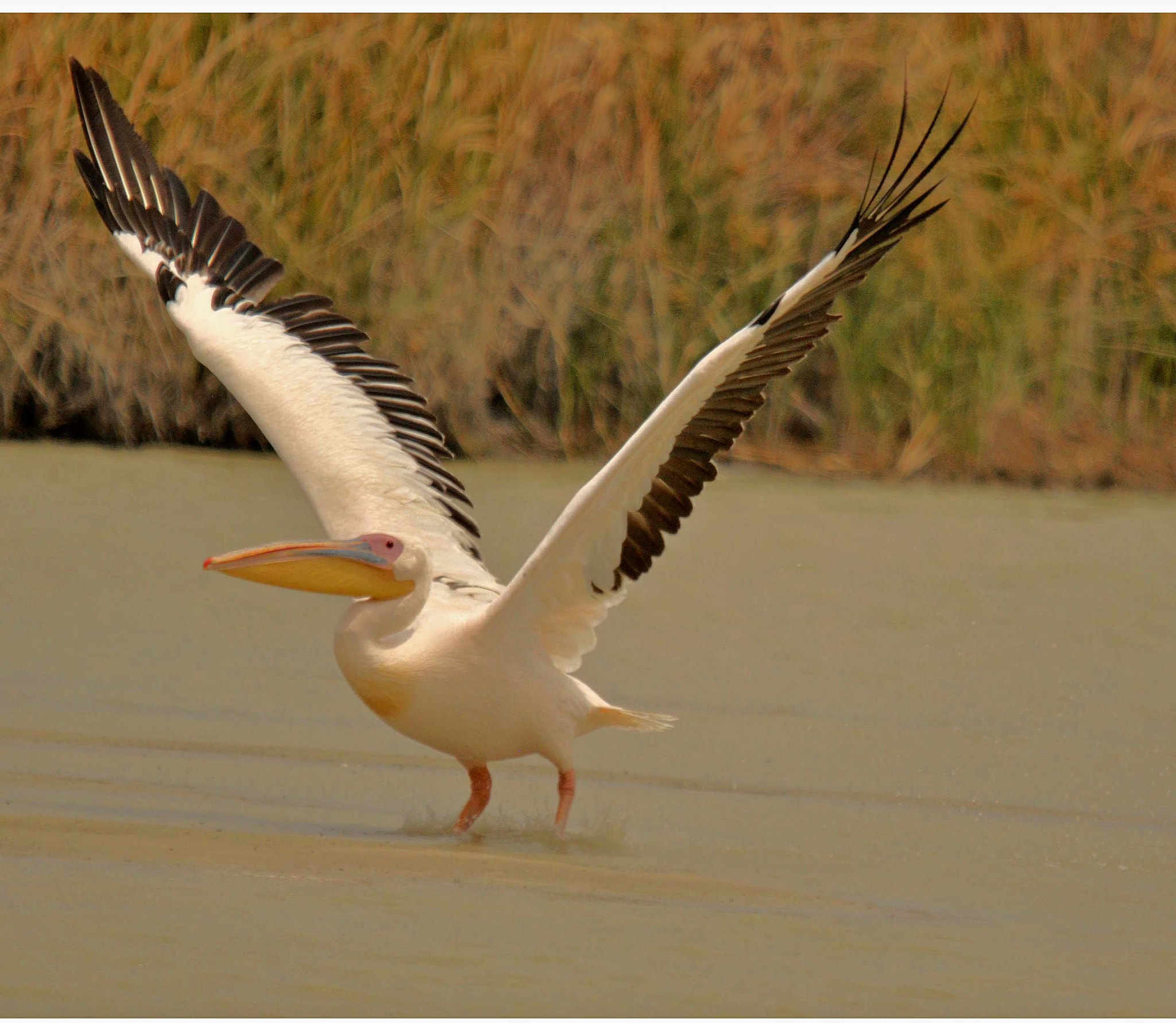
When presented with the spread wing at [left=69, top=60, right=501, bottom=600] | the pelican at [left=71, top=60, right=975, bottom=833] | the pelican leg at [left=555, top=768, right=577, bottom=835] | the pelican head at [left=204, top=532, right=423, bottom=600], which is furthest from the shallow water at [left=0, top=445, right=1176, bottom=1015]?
the spread wing at [left=69, top=60, right=501, bottom=600]

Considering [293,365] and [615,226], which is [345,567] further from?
[615,226]

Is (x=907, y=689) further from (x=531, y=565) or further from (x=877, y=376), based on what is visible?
(x=877, y=376)

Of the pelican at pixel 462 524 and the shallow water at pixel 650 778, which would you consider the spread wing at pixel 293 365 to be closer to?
the pelican at pixel 462 524

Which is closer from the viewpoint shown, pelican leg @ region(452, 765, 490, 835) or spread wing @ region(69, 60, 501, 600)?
pelican leg @ region(452, 765, 490, 835)

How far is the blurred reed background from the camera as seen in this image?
402 inches

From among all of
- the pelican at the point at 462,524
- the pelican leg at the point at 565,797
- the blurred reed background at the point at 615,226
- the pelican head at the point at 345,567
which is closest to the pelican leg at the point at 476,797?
the pelican at the point at 462,524

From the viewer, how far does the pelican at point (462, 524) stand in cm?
550

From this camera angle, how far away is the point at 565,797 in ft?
19.3

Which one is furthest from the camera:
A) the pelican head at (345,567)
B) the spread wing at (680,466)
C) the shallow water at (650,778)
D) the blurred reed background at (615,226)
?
the blurred reed background at (615,226)

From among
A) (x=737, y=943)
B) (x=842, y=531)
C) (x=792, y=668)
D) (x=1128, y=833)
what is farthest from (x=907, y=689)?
(x=737, y=943)

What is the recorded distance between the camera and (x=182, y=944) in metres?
4.29

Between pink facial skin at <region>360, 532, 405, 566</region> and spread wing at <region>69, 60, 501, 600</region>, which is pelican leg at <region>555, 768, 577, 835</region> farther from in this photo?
pink facial skin at <region>360, 532, 405, 566</region>

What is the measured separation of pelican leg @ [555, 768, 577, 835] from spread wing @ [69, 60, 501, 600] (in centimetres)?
61

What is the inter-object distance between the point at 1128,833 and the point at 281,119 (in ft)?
19.2
